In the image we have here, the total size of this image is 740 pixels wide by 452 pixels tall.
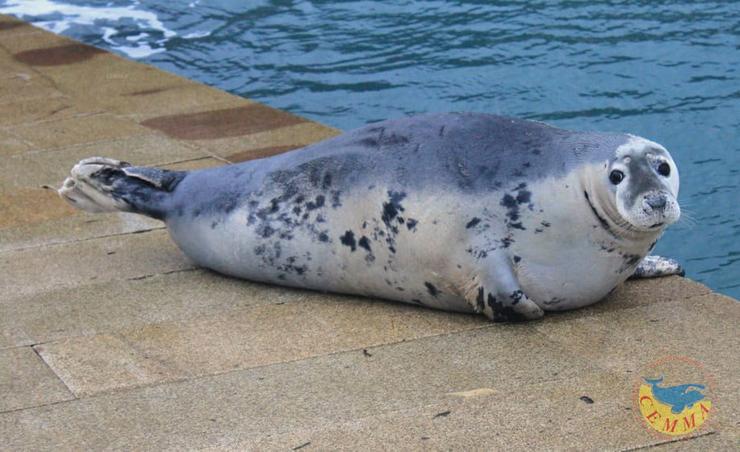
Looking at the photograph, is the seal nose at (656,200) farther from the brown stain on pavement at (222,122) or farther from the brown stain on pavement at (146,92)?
the brown stain on pavement at (146,92)

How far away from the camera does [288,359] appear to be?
3.88 meters

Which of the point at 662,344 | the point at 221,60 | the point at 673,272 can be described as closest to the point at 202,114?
the point at 221,60

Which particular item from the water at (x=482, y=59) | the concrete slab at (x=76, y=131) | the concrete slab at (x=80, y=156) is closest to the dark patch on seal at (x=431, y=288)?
the concrete slab at (x=80, y=156)

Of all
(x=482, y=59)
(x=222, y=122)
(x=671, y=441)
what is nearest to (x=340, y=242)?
(x=671, y=441)

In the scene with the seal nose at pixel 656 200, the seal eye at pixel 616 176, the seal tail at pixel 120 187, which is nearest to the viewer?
the seal nose at pixel 656 200

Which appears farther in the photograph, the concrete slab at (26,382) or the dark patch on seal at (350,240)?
the dark patch on seal at (350,240)

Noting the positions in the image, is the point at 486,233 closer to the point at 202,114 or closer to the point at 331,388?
the point at 331,388

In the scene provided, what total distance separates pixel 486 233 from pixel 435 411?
79cm

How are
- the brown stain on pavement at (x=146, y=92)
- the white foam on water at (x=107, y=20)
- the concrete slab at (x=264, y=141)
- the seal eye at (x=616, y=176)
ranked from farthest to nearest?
the white foam on water at (x=107, y=20) < the brown stain on pavement at (x=146, y=92) < the concrete slab at (x=264, y=141) < the seal eye at (x=616, y=176)

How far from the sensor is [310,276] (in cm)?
442

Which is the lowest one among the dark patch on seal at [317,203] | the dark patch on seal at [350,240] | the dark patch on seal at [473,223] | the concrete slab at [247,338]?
the concrete slab at [247,338]

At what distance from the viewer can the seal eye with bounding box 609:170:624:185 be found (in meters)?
3.88

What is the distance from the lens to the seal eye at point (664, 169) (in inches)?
152

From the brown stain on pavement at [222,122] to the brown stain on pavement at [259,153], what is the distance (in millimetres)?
400
